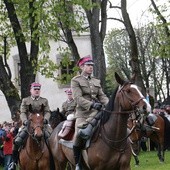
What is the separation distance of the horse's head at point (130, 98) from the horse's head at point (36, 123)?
2.88 meters

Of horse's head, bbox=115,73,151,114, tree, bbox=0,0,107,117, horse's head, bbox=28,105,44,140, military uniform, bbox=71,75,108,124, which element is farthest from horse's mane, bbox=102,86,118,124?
tree, bbox=0,0,107,117

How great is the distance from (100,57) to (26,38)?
3407 millimetres

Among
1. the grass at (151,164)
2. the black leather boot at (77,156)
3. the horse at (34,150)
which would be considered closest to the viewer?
the black leather boot at (77,156)

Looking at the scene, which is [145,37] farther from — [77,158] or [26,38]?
[77,158]

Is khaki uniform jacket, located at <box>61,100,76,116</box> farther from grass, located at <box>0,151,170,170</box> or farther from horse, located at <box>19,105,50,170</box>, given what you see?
grass, located at <box>0,151,170,170</box>

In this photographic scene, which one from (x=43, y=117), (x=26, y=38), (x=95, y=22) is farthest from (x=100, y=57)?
(x=43, y=117)

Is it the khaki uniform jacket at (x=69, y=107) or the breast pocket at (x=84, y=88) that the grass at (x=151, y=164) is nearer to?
the khaki uniform jacket at (x=69, y=107)

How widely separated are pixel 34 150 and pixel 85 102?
2.91 m

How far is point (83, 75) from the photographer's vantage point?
1223 cm

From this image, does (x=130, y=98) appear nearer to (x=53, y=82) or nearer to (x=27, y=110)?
(x=27, y=110)

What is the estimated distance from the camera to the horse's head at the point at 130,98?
409 inches

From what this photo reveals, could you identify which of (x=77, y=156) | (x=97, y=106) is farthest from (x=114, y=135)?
(x=77, y=156)

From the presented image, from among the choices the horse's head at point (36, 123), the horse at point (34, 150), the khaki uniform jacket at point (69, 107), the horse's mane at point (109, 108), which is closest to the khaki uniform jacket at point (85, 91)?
the horse's mane at point (109, 108)

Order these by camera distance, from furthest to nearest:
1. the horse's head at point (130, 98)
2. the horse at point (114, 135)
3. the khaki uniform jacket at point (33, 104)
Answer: the khaki uniform jacket at point (33, 104)
the horse at point (114, 135)
the horse's head at point (130, 98)
